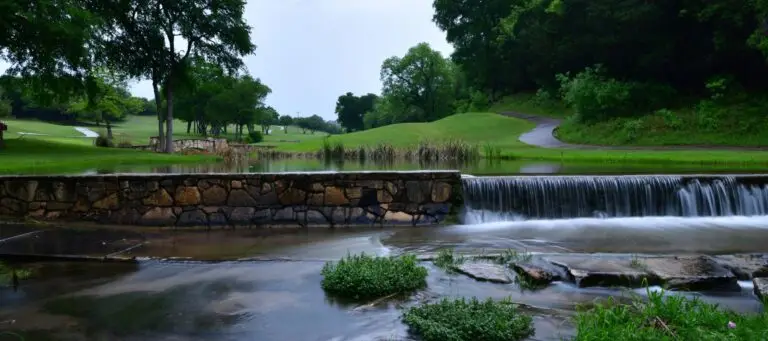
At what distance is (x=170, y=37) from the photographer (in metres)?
33.7

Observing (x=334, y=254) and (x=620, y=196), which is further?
(x=620, y=196)

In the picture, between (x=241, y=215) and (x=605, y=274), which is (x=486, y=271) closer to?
(x=605, y=274)

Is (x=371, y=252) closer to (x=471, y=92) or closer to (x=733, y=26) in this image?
(x=733, y=26)

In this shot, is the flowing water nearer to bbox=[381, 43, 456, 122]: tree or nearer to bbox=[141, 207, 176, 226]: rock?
bbox=[141, 207, 176, 226]: rock

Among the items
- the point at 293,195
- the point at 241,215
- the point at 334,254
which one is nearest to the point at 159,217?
the point at 241,215

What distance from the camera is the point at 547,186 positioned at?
11.4 m

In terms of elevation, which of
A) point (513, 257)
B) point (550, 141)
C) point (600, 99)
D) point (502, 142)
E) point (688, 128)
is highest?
point (600, 99)

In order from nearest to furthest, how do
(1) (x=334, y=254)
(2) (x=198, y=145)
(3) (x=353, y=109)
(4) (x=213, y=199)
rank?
(1) (x=334, y=254)
(4) (x=213, y=199)
(2) (x=198, y=145)
(3) (x=353, y=109)

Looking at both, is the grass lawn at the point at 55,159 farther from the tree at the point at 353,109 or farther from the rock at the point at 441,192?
the tree at the point at 353,109

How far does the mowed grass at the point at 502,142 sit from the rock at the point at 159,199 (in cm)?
1667

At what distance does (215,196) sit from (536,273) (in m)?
6.03

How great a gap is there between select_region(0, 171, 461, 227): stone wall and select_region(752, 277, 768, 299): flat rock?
547 centimetres

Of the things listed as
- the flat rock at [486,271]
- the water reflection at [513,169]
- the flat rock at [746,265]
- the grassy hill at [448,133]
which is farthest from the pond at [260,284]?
the grassy hill at [448,133]

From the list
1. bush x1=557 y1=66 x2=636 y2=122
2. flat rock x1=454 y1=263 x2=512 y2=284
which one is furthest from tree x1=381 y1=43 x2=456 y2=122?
flat rock x1=454 y1=263 x2=512 y2=284
